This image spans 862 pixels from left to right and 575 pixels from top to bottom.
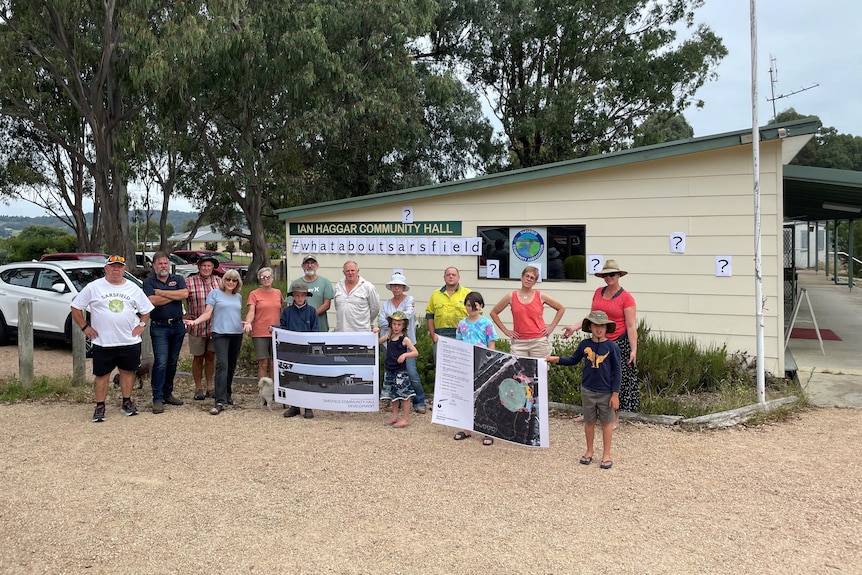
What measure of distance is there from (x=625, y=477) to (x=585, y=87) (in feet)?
61.2

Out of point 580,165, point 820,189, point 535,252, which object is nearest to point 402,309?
point 535,252

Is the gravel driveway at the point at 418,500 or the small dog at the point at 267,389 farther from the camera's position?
the small dog at the point at 267,389

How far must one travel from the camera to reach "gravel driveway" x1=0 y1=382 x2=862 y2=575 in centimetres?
397

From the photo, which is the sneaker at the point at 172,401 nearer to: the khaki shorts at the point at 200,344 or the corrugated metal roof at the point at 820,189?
the khaki shorts at the point at 200,344

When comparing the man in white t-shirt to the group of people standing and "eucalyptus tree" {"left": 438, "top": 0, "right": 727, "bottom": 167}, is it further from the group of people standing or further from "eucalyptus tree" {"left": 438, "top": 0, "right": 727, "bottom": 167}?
"eucalyptus tree" {"left": 438, "top": 0, "right": 727, "bottom": 167}

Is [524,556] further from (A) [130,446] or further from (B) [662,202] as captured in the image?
(B) [662,202]

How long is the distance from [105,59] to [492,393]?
14490mm

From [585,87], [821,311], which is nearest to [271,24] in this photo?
[585,87]

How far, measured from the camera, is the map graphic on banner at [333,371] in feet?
23.6

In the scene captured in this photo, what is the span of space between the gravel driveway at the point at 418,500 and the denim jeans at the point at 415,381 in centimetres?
49

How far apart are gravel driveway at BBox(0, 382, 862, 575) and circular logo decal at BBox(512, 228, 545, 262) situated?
134 inches

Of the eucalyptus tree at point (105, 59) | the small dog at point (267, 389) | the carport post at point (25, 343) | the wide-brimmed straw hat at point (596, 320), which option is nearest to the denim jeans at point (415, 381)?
the small dog at point (267, 389)

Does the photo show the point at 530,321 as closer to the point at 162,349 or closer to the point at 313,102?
the point at 162,349

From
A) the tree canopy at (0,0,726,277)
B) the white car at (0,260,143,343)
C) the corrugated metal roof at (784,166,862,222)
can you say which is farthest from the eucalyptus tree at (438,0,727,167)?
the white car at (0,260,143,343)
